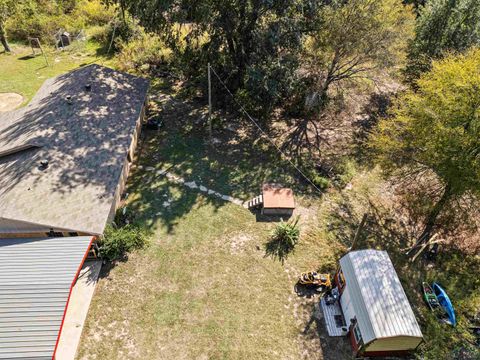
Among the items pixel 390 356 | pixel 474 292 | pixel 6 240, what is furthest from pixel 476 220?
pixel 6 240

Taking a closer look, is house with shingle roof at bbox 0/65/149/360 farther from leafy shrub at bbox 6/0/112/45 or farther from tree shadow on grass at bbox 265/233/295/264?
leafy shrub at bbox 6/0/112/45

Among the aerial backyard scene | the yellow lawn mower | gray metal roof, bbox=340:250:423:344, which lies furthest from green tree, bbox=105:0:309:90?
gray metal roof, bbox=340:250:423:344

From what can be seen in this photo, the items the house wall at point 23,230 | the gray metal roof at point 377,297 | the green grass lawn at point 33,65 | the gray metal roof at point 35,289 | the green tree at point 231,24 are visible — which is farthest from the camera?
the green grass lawn at point 33,65

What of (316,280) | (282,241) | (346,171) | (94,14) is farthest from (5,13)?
(316,280)

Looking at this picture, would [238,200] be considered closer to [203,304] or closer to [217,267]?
[217,267]

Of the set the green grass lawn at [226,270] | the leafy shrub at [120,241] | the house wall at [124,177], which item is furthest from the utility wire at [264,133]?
the leafy shrub at [120,241]

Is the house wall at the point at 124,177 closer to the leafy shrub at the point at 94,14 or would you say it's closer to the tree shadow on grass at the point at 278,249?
the tree shadow on grass at the point at 278,249
